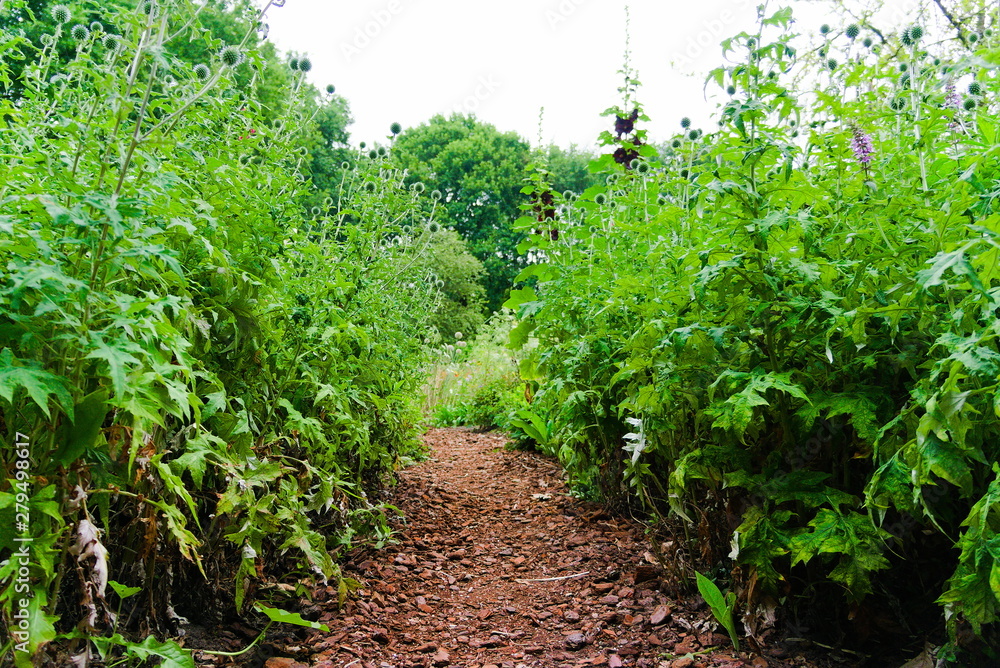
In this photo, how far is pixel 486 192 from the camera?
28812 mm

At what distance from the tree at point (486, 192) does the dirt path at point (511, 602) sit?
2217 centimetres

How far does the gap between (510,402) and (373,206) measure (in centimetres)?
452

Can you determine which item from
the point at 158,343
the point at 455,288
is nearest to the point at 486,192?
the point at 455,288

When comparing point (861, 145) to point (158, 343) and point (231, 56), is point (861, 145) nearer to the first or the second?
point (231, 56)

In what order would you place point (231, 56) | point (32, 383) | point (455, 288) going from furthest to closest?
point (455, 288) → point (231, 56) → point (32, 383)

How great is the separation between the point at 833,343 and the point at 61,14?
3.02 metres

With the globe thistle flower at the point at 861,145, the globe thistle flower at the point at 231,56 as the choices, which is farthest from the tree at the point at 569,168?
the globe thistle flower at the point at 231,56

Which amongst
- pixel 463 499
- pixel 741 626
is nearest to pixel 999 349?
pixel 741 626

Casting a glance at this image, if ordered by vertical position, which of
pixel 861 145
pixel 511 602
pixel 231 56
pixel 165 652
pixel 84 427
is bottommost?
pixel 511 602

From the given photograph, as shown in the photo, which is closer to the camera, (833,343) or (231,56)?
(833,343)

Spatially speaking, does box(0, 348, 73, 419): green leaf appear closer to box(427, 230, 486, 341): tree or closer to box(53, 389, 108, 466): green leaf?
box(53, 389, 108, 466): green leaf

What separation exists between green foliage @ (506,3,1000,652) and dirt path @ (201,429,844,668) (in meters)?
0.46

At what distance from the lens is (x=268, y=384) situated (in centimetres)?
256

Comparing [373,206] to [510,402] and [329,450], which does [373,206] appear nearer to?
[329,450]
